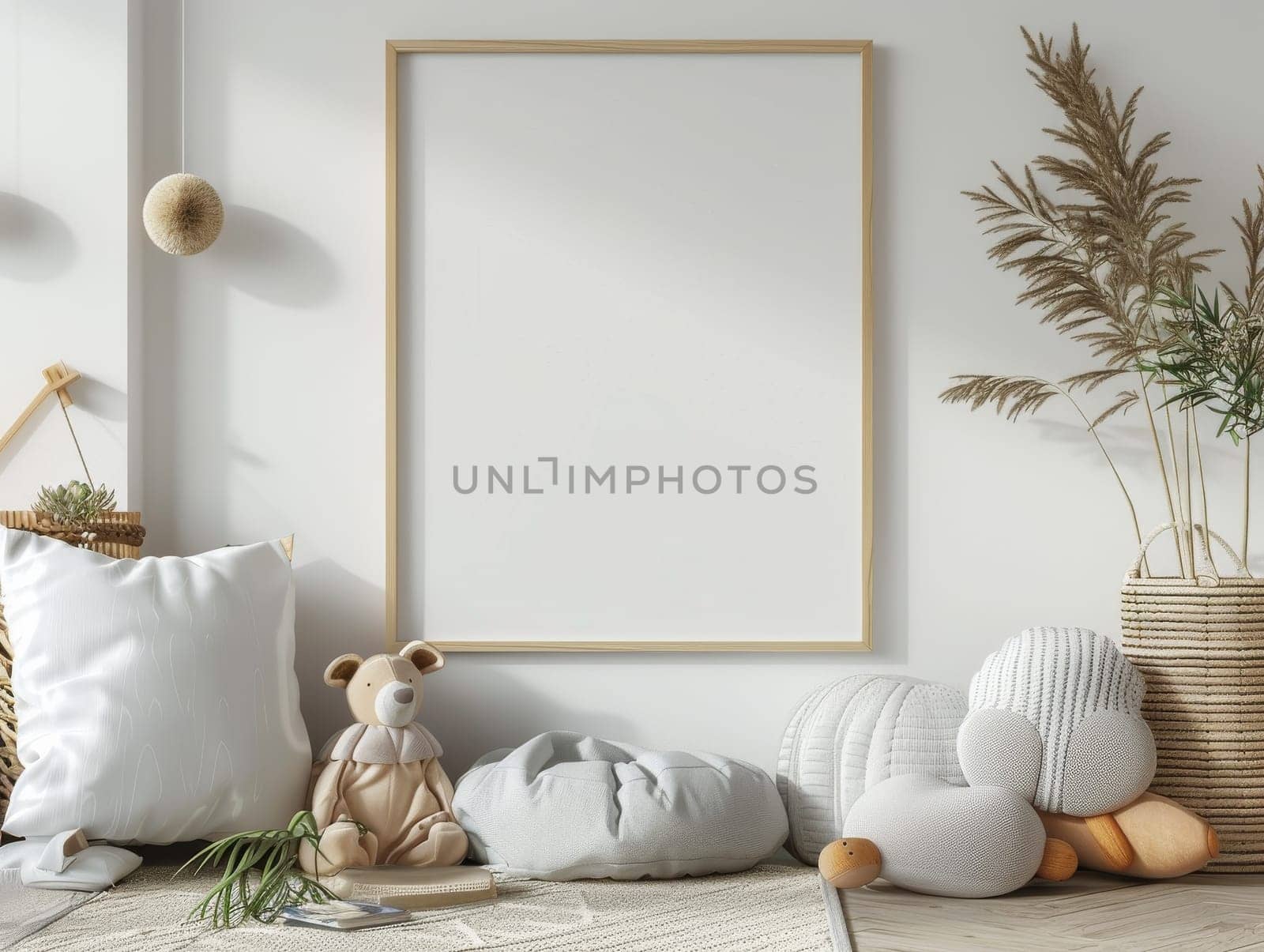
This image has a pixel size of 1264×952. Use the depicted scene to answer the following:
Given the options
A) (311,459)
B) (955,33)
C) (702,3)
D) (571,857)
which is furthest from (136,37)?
(571,857)

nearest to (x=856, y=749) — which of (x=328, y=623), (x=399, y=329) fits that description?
(x=328, y=623)

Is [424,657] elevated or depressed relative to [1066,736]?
A: elevated

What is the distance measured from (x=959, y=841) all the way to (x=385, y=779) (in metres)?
0.96

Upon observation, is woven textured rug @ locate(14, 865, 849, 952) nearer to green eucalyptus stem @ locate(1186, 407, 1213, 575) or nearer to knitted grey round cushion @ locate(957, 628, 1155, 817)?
knitted grey round cushion @ locate(957, 628, 1155, 817)

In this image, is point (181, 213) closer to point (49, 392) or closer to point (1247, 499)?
point (49, 392)

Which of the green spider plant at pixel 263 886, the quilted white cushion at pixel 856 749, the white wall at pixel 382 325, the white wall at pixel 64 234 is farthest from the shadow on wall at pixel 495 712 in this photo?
the white wall at pixel 64 234

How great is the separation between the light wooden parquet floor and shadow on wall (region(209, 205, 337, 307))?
4.99ft

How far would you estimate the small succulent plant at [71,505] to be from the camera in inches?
74.7

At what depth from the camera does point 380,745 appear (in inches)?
74.6

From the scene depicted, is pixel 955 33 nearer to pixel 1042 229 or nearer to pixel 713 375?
pixel 1042 229

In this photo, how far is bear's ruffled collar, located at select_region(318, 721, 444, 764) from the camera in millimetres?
1891

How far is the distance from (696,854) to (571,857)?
207 millimetres

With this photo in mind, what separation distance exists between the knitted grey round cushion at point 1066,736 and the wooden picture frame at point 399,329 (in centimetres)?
38

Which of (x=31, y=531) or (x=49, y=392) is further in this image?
(x=49, y=392)
